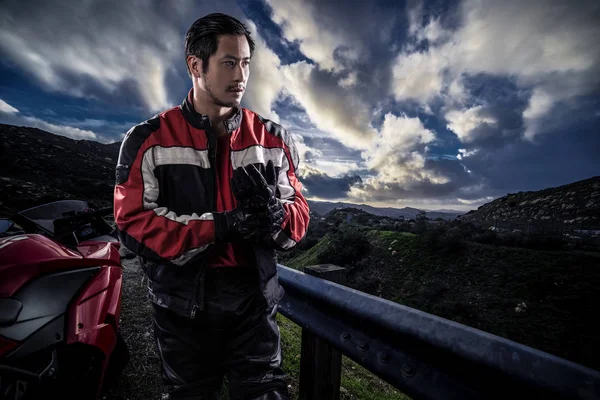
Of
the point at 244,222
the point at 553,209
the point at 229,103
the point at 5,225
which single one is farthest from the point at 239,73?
the point at 553,209

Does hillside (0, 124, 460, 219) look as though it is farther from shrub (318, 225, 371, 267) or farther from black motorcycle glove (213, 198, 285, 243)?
Answer: black motorcycle glove (213, 198, 285, 243)

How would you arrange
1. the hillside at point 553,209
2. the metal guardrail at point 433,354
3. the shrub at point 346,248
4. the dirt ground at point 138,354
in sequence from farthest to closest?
1. the hillside at point 553,209
2. the shrub at point 346,248
3. the dirt ground at point 138,354
4. the metal guardrail at point 433,354

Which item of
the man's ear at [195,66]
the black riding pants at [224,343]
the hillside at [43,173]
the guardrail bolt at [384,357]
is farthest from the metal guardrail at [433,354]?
the hillside at [43,173]

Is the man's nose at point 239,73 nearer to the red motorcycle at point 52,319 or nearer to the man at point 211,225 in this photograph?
the man at point 211,225

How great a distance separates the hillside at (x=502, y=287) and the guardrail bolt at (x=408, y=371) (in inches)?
404

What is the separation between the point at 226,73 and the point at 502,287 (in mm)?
12963

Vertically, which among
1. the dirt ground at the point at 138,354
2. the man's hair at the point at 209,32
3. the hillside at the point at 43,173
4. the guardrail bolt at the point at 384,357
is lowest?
the dirt ground at the point at 138,354

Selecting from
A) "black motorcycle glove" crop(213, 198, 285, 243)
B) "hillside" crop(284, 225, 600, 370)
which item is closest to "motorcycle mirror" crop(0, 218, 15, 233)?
"black motorcycle glove" crop(213, 198, 285, 243)

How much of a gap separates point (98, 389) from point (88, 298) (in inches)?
20.2

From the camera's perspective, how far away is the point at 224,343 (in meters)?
1.53

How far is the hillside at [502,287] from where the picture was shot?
328 inches

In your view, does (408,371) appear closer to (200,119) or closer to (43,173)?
(200,119)

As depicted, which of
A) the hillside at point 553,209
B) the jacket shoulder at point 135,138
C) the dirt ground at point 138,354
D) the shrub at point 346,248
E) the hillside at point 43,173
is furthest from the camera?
the hillside at point 553,209

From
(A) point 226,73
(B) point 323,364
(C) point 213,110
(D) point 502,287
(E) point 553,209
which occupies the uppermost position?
(E) point 553,209
